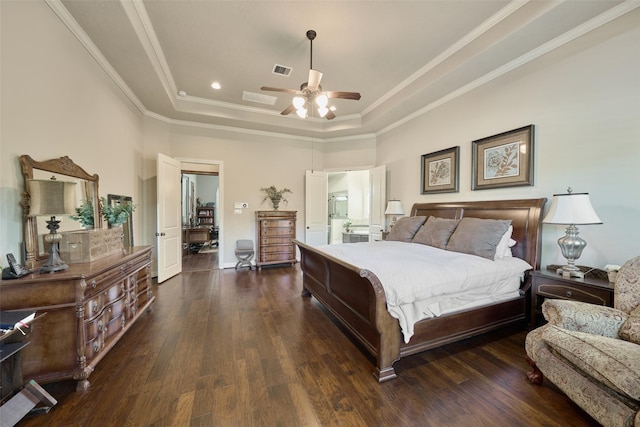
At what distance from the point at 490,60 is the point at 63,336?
4812 mm

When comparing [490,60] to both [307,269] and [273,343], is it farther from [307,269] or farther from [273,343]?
[273,343]

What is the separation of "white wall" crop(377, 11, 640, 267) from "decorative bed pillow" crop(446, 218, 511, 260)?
1.82ft

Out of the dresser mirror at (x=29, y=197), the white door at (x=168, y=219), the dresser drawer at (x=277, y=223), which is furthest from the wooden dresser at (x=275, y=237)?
the dresser mirror at (x=29, y=197)

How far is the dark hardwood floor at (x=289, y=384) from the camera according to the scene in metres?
1.48

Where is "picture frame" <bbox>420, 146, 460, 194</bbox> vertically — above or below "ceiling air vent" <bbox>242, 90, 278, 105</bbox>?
below

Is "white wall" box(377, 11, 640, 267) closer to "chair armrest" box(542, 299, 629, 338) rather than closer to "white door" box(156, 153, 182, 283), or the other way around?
"chair armrest" box(542, 299, 629, 338)

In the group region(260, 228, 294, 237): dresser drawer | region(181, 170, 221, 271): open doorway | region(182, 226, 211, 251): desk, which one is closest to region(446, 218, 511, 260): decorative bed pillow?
region(260, 228, 294, 237): dresser drawer

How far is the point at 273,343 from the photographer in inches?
91.0

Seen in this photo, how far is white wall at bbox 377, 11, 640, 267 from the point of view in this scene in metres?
2.12

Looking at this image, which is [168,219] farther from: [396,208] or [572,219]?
[572,219]

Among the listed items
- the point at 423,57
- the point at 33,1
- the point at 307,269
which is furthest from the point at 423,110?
the point at 33,1

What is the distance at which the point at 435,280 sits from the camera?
1.96 metres

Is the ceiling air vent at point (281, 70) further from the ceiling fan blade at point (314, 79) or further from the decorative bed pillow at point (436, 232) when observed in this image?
the decorative bed pillow at point (436, 232)

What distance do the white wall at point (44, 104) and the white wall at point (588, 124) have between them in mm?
4710
